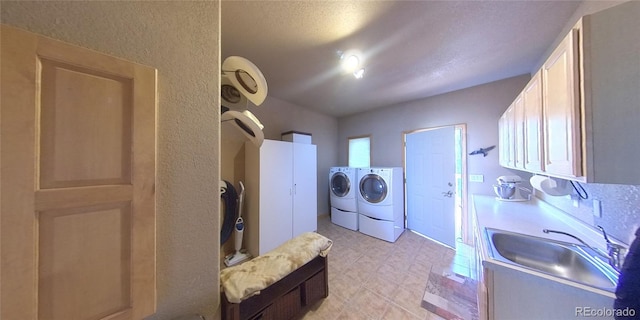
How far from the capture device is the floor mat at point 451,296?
1.63 metres

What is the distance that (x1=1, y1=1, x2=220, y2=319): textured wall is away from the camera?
652mm

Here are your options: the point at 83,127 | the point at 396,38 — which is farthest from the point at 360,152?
the point at 83,127

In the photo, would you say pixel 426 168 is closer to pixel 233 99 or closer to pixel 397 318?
pixel 397 318

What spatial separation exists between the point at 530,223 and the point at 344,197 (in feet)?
8.10

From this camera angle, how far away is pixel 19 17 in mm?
517

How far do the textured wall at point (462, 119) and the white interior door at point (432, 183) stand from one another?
0.79 ft

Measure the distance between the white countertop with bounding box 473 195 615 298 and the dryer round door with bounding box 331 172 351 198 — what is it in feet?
6.38

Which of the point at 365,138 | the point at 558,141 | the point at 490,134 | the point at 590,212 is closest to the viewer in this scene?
the point at 558,141

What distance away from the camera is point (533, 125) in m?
1.30

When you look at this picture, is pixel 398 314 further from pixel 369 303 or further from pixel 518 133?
pixel 518 133

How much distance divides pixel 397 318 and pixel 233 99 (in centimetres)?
242

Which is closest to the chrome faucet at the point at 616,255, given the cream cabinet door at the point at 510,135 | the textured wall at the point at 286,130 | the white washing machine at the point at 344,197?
the cream cabinet door at the point at 510,135

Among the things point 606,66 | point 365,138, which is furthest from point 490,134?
point 606,66

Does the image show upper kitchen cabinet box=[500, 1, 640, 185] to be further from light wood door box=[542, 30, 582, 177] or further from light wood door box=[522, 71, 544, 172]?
light wood door box=[522, 71, 544, 172]
